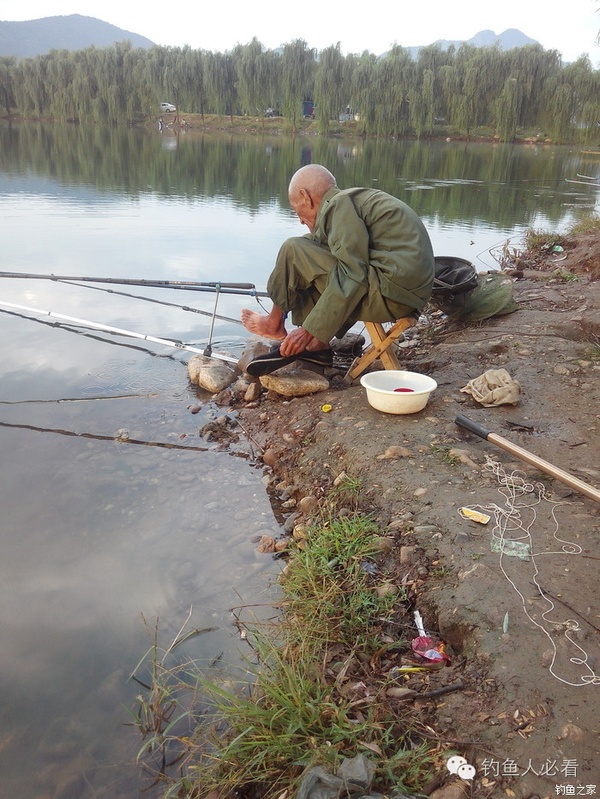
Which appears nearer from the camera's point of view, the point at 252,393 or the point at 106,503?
the point at 106,503

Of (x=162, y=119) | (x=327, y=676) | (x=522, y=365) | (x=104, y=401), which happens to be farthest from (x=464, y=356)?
(x=162, y=119)

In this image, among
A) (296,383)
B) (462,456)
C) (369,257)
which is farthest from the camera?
(296,383)

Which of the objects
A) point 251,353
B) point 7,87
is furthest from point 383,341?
point 7,87

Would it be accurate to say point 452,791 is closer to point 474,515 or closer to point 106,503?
point 474,515

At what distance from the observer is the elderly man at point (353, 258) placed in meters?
3.66

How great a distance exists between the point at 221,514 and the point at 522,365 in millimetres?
2517

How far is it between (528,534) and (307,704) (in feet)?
4.00

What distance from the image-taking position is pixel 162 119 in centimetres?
5272

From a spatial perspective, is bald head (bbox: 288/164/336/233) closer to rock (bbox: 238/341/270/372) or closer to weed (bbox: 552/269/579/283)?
rock (bbox: 238/341/270/372)

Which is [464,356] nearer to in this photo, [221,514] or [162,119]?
[221,514]

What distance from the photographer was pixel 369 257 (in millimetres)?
3752

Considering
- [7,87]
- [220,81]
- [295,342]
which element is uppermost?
[220,81]

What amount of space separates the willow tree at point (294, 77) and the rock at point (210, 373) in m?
47.3

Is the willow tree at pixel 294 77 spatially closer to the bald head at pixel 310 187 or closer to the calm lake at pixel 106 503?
the calm lake at pixel 106 503
